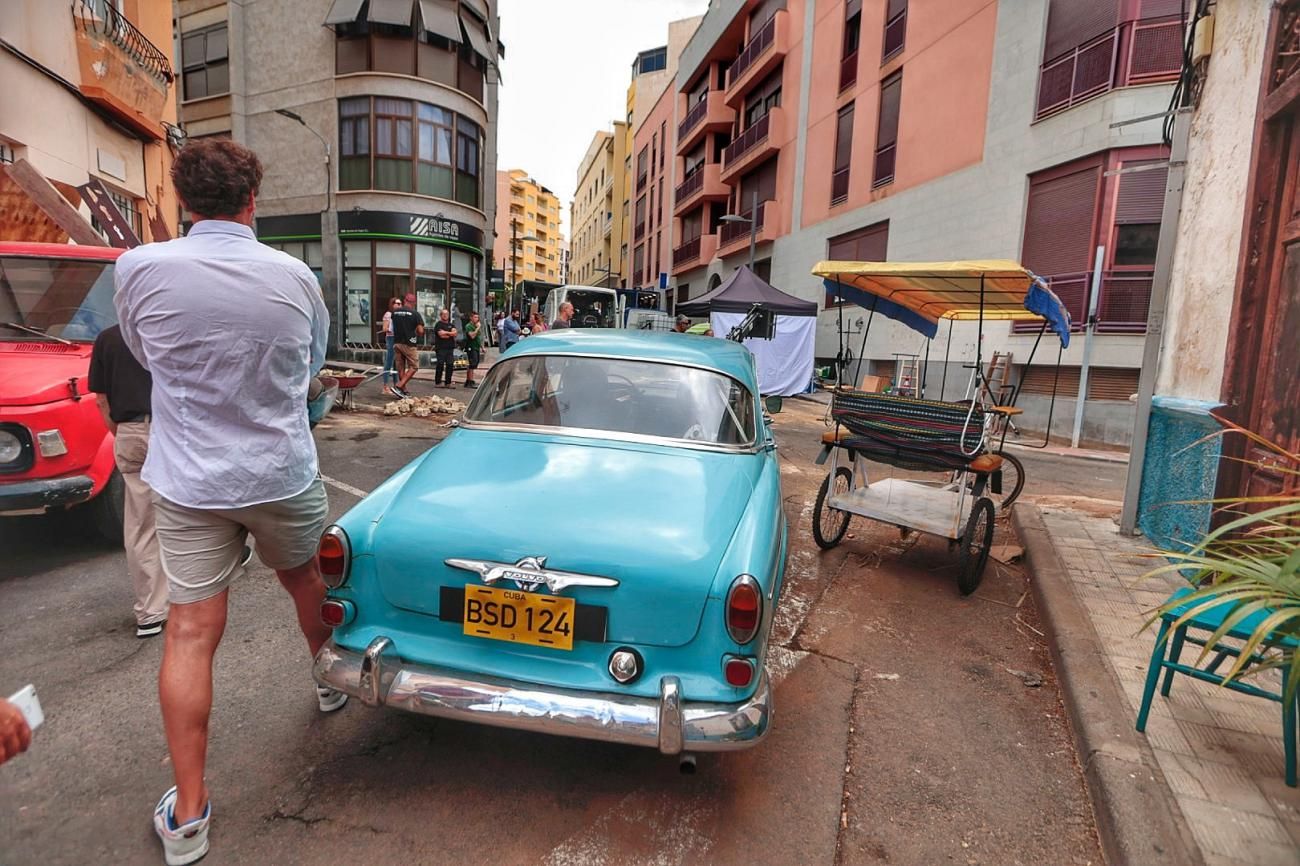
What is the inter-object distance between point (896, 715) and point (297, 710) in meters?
2.62

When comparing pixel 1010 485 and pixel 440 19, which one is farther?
pixel 440 19

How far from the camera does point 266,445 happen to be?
7.20 feet

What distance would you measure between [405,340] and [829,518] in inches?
377

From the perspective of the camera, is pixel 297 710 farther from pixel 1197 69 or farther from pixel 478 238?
pixel 478 238

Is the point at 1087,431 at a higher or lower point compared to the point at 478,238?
lower

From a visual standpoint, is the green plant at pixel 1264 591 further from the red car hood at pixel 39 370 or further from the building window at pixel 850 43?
the building window at pixel 850 43

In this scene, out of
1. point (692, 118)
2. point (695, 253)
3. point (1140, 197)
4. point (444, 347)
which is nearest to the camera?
point (1140, 197)

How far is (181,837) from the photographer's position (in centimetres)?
203

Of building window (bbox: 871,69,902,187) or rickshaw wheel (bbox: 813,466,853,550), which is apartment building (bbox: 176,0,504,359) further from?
rickshaw wheel (bbox: 813,466,853,550)

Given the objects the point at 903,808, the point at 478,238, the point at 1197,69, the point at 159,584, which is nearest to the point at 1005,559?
the point at 903,808

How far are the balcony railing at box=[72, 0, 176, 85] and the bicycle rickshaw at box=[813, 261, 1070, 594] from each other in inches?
457

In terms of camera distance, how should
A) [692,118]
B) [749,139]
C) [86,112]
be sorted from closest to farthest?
[86,112] < [749,139] < [692,118]

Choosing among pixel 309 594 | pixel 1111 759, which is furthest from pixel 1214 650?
pixel 309 594

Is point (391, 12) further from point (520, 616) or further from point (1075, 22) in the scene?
point (520, 616)
